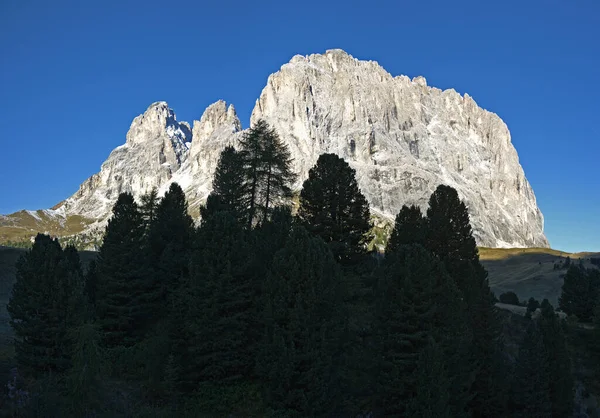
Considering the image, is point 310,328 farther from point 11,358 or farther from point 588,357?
point 588,357

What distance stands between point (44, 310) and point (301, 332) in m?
14.6

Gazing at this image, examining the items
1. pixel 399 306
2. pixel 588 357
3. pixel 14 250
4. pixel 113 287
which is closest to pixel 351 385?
pixel 399 306

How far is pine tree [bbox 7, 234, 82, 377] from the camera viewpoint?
77.3 feet

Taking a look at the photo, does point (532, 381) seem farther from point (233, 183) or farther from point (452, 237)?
point (233, 183)

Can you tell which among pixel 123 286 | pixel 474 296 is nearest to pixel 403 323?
pixel 474 296

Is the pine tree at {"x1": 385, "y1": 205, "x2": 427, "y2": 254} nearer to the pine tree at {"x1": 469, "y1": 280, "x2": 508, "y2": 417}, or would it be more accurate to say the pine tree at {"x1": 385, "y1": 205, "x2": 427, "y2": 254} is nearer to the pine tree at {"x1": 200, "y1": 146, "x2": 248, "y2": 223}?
the pine tree at {"x1": 469, "y1": 280, "x2": 508, "y2": 417}

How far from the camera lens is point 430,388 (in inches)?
866

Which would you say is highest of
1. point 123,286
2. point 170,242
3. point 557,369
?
point 170,242

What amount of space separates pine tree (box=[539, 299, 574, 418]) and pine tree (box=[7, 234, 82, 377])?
31861 millimetres

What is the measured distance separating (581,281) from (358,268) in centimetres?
3857

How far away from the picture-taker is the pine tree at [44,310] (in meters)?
23.6

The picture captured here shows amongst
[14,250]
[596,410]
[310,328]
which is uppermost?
[14,250]

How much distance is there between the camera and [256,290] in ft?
88.9

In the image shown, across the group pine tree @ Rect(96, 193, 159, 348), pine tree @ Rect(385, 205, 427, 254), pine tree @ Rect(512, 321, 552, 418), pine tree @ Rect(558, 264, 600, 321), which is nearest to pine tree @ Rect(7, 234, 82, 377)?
pine tree @ Rect(96, 193, 159, 348)
